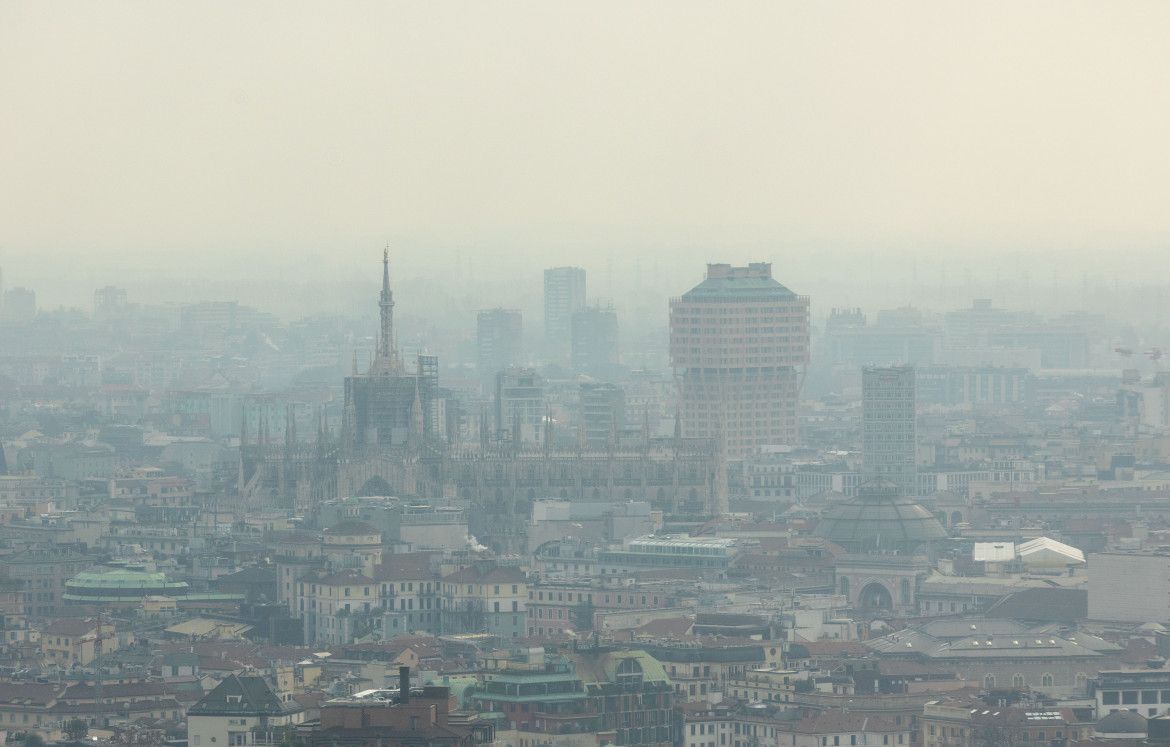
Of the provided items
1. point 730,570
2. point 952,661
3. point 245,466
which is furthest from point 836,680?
point 245,466

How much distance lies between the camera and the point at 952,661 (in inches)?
4400

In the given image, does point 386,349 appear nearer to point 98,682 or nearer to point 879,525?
point 879,525

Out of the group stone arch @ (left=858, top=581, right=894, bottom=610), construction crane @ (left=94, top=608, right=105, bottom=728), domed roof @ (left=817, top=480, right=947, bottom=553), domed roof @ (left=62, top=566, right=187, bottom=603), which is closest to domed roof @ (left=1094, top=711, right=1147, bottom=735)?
construction crane @ (left=94, top=608, right=105, bottom=728)

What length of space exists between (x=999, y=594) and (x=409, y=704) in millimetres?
69032

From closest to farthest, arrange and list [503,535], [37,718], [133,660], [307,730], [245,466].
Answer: [307,730] < [37,718] < [133,660] < [503,535] < [245,466]

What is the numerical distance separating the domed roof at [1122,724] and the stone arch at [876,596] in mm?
48269

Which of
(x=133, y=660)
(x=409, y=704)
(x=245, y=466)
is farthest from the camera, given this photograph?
(x=245, y=466)

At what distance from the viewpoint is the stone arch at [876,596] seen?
467ft

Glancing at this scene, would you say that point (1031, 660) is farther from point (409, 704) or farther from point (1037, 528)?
point (1037, 528)

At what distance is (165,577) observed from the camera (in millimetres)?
136375

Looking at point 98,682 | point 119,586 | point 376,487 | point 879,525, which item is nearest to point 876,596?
point 879,525

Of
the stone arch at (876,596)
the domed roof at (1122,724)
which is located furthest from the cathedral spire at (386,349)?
the domed roof at (1122,724)

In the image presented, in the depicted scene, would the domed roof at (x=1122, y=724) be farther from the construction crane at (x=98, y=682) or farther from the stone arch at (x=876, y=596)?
the stone arch at (x=876, y=596)

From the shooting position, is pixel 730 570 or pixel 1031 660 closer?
pixel 1031 660
